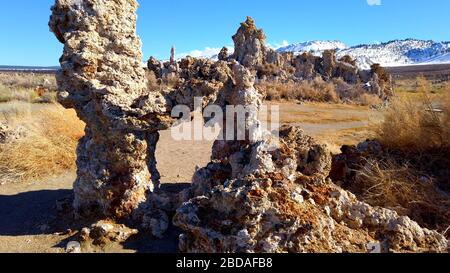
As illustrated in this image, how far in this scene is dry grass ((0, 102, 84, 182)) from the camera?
290 inches

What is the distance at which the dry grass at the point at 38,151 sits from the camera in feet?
24.2

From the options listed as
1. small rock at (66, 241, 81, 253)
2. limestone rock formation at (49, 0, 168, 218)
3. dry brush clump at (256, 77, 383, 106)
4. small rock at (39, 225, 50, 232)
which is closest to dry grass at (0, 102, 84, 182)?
small rock at (39, 225, 50, 232)

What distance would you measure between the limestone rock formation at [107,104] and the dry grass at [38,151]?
260cm

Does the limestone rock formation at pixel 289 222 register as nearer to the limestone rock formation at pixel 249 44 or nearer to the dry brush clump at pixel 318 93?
the dry brush clump at pixel 318 93

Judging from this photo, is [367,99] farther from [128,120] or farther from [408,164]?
[128,120]

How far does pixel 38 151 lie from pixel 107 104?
3438 millimetres

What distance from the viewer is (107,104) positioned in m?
4.97

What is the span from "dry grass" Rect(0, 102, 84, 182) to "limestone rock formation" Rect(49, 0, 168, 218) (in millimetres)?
2603

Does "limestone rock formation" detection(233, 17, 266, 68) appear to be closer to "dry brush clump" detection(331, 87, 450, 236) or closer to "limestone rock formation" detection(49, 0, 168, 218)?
"dry brush clump" detection(331, 87, 450, 236)

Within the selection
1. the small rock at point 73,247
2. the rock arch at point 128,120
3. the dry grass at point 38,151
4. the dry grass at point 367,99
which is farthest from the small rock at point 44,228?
the dry grass at point 367,99

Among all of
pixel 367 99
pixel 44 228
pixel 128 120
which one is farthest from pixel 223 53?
pixel 44 228

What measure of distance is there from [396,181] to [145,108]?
322cm
